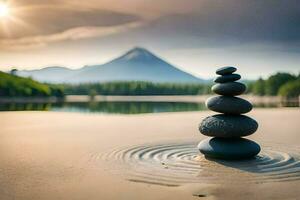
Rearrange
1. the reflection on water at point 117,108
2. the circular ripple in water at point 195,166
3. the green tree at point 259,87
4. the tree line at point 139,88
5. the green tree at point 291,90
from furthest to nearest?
the green tree at point 259,87 < the tree line at point 139,88 < the green tree at point 291,90 < the reflection on water at point 117,108 < the circular ripple in water at point 195,166

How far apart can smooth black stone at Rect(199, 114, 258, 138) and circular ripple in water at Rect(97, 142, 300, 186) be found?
0.91 metres

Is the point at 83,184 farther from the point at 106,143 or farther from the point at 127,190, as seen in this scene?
the point at 106,143

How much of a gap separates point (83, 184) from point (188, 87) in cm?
14989

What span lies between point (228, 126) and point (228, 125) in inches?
1.4

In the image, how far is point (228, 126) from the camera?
602 inches

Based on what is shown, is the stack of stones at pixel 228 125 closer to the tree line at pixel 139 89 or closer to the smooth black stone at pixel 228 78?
the smooth black stone at pixel 228 78

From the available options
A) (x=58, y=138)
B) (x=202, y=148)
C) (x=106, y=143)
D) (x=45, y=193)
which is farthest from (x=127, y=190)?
(x=58, y=138)

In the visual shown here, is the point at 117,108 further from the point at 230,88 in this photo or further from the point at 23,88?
the point at 23,88

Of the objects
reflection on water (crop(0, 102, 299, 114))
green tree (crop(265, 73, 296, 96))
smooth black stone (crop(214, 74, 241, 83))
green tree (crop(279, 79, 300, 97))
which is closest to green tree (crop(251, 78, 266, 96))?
green tree (crop(265, 73, 296, 96))

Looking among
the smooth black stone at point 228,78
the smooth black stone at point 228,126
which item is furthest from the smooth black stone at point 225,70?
the smooth black stone at point 228,126

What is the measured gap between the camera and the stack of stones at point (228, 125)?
50.0 ft

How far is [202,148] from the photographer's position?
15656mm

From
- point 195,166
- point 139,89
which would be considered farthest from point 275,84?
point 195,166

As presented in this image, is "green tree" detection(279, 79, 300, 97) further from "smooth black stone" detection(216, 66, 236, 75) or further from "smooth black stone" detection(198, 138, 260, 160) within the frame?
"smooth black stone" detection(198, 138, 260, 160)
